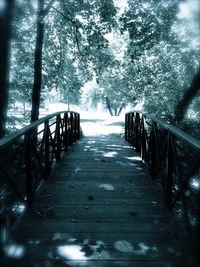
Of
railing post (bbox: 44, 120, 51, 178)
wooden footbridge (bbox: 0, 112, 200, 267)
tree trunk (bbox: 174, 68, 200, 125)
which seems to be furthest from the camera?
tree trunk (bbox: 174, 68, 200, 125)

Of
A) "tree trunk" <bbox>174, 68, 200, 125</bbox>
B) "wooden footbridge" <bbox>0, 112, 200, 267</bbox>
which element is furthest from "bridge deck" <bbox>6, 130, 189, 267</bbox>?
"tree trunk" <bbox>174, 68, 200, 125</bbox>

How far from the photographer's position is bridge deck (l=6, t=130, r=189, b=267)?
339 centimetres

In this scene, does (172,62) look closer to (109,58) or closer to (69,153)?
(109,58)

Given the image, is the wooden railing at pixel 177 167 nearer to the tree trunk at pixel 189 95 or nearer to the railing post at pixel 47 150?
the railing post at pixel 47 150

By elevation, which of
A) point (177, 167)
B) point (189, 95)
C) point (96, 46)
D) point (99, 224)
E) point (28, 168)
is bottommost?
point (99, 224)

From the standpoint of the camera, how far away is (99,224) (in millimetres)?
4258

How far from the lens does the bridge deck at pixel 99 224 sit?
3395 millimetres

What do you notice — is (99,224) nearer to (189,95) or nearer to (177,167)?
(177,167)

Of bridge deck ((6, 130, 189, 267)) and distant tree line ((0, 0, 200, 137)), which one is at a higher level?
distant tree line ((0, 0, 200, 137))

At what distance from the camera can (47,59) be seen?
17328mm

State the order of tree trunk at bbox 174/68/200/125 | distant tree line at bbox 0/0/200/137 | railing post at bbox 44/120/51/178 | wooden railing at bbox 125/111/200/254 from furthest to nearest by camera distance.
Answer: tree trunk at bbox 174/68/200/125, distant tree line at bbox 0/0/200/137, railing post at bbox 44/120/51/178, wooden railing at bbox 125/111/200/254

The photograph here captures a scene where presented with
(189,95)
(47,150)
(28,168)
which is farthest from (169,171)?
(189,95)

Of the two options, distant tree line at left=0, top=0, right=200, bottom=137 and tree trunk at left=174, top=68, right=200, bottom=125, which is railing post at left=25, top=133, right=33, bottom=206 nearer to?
distant tree line at left=0, top=0, right=200, bottom=137

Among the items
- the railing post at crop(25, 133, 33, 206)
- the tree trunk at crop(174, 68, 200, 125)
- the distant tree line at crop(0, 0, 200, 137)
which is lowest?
the railing post at crop(25, 133, 33, 206)
